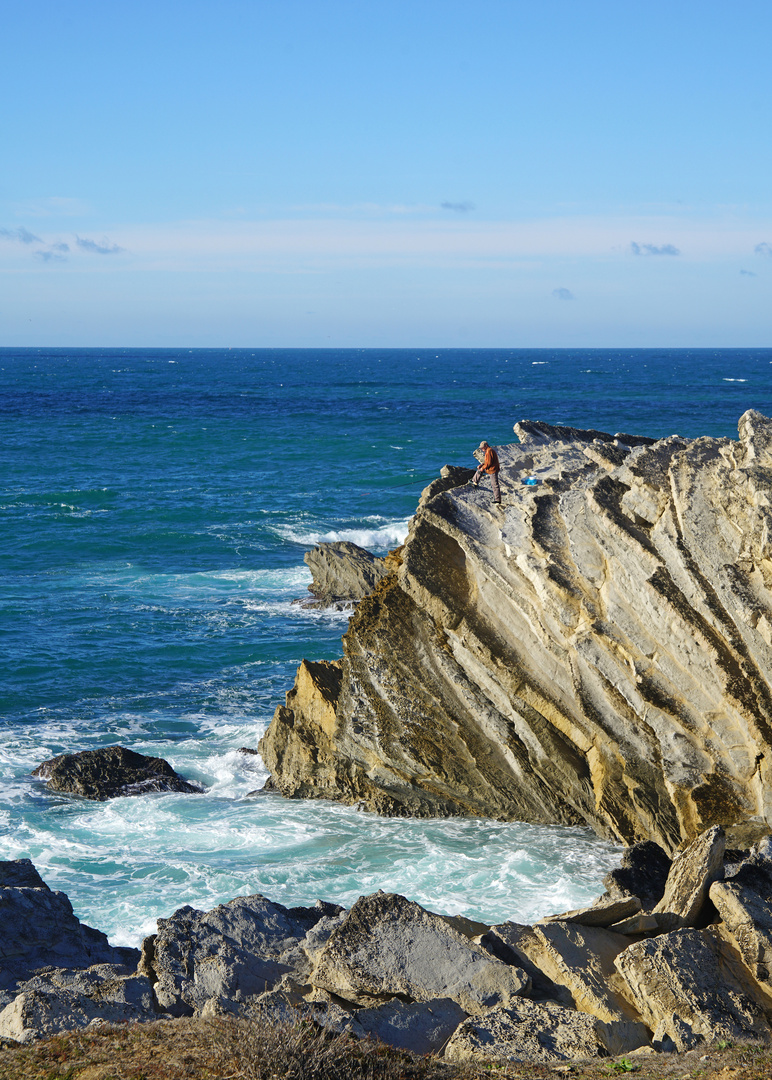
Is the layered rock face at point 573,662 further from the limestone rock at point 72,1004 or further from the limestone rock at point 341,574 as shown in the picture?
the limestone rock at point 341,574

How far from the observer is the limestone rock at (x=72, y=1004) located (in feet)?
30.0

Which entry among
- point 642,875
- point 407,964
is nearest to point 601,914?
point 642,875

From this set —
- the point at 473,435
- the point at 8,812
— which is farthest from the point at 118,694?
the point at 473,435

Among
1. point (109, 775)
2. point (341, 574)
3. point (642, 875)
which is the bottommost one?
point (109, 775)

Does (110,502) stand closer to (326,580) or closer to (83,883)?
(326,580)

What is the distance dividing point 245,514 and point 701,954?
40.8 m

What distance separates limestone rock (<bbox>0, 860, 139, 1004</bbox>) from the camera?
1216 cm

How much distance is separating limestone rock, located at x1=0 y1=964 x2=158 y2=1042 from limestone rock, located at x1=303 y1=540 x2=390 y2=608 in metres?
22.3

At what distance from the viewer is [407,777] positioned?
18906 millimetres

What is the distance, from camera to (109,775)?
66.1 ft

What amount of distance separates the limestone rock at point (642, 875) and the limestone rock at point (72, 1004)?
20.2 ft

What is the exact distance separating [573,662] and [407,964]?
23.1 feet

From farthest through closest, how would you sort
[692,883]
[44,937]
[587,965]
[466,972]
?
[44,937] → [692,883] → [587,965] → [466,972]

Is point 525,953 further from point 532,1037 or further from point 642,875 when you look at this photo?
point 642,875
